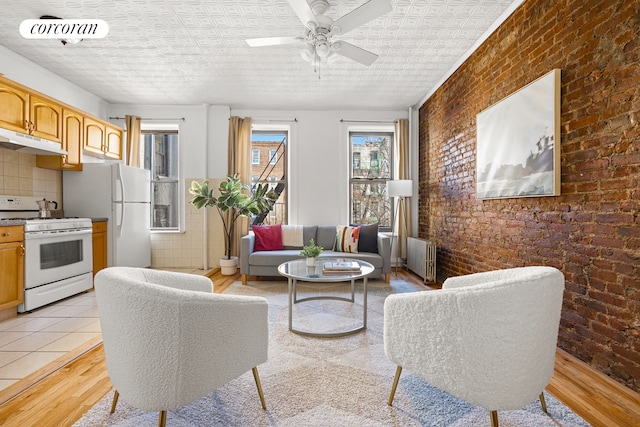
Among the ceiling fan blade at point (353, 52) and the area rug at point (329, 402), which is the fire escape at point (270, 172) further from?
the area rug at point (329, 402)

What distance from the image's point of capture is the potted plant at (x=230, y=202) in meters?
4.71

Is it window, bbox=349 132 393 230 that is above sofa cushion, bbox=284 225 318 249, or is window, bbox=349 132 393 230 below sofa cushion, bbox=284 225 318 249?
above

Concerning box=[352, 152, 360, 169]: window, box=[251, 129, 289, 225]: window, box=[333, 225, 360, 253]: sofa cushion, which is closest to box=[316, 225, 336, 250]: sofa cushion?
box=[333, 225, 360, 253]: sofa cushion

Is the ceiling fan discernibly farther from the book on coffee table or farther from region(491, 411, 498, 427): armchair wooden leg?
region(491, 411, 498, 427): armchair wooden leg

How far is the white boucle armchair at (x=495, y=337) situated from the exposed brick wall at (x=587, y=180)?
0.77 metres

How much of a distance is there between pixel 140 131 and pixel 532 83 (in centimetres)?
540

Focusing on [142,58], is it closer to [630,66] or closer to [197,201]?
[197,201]

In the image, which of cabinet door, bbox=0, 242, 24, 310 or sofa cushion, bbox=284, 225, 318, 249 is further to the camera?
sofa cushion, bbox=284, 225, 318, 249

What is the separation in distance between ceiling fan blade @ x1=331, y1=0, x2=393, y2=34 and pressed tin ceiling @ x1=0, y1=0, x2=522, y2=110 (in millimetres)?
414

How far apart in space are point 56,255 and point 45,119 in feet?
5.01

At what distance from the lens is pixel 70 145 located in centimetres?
397

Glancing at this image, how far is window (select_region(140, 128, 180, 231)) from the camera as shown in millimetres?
5508

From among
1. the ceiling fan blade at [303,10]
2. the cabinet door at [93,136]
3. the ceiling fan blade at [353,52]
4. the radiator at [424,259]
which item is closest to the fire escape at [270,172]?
the cabinet door at [93,136]

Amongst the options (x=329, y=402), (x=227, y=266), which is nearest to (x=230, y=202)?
(x=227, y=266)
